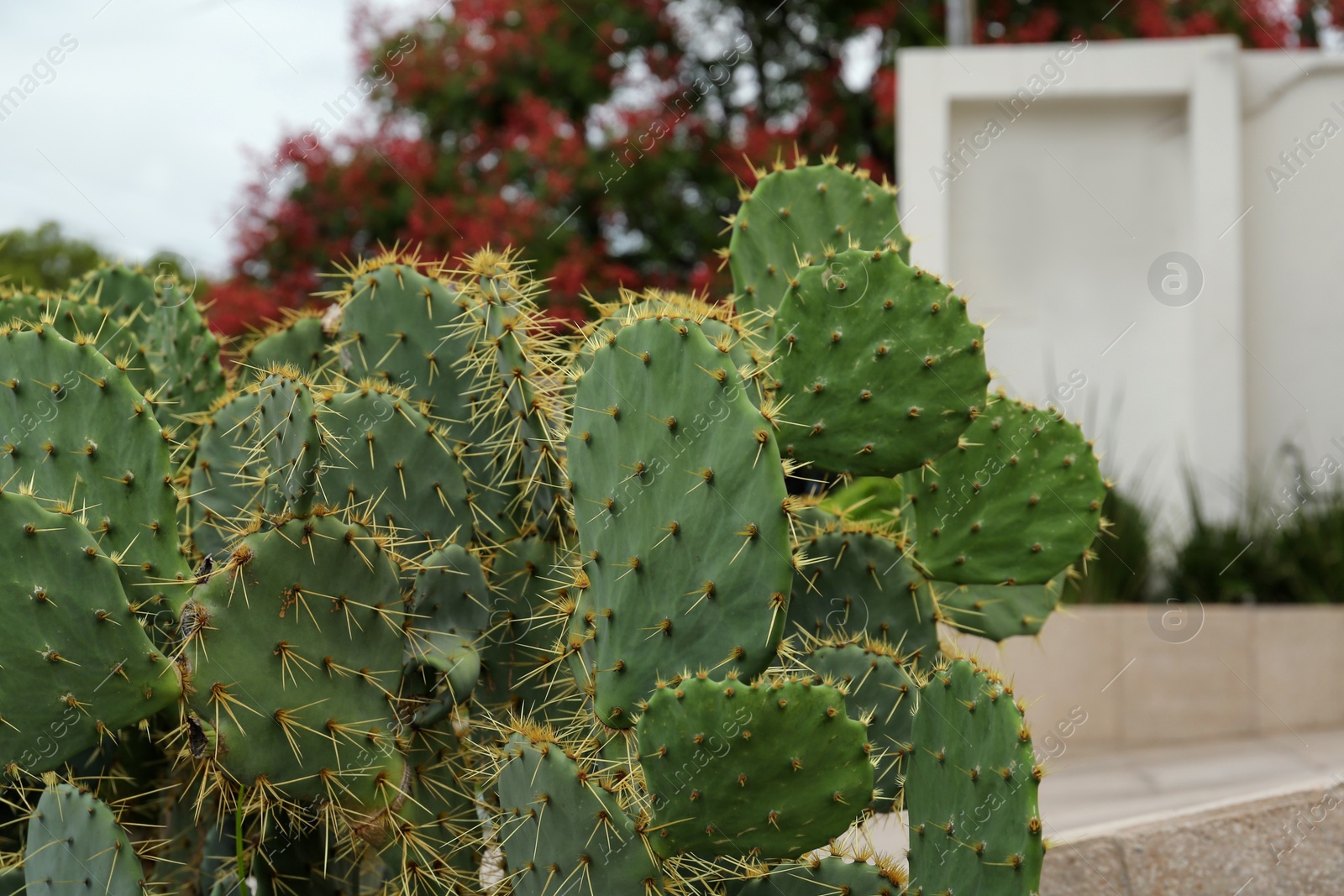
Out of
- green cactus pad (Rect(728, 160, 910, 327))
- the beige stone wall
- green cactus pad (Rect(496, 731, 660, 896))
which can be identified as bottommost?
the beige stone wall

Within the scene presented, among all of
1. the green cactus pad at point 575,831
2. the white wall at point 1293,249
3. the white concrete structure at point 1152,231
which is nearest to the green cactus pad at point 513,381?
the green cactus pad at point 575,831

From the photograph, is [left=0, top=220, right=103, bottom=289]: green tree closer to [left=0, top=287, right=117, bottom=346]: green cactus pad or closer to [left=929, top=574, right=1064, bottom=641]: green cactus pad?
[left=0, top=287, right=117, bottom=346]: green cactus pad

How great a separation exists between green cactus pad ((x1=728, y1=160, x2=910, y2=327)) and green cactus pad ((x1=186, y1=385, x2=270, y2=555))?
727 millimetres

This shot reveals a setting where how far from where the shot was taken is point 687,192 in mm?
6695

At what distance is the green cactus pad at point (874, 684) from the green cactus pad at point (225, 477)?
77cm

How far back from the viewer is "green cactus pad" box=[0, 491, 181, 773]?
4.28 feet

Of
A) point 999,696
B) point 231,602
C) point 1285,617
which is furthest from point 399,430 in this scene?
point 1285,617

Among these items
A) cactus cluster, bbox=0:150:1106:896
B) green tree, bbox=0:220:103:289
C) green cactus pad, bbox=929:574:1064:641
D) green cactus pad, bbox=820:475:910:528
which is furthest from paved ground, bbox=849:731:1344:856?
green tree, bbox=0:220:103:289

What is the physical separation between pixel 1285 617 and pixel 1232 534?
363mm

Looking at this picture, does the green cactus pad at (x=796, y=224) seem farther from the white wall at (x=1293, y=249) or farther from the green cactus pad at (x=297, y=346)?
the white wall at (x=1293, y=249)

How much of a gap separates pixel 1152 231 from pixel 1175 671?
197cm

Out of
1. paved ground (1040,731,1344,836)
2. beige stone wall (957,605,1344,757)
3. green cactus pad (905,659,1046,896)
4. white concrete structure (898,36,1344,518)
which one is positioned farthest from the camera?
white concrete structure (898,36,1344,518)

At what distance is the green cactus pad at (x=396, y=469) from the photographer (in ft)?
4.82

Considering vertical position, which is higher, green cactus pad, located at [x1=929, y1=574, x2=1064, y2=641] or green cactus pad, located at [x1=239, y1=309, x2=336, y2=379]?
green cactus pad, located at [x1=239, y1=309, x2=336, y2=379]
